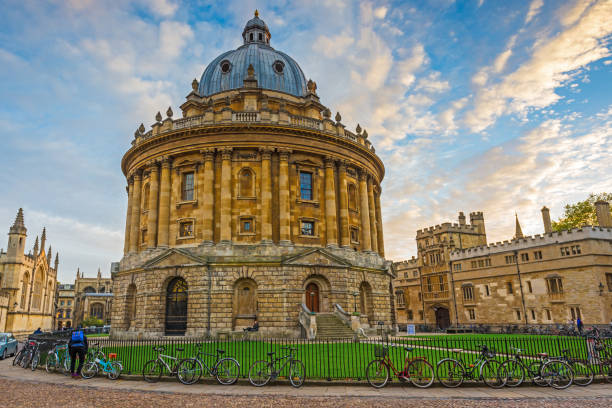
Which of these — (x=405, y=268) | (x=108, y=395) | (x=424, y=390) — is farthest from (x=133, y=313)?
(x=405, y=268)

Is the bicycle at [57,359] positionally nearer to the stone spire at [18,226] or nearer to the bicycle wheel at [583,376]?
the bicycle wheel at [583,376]

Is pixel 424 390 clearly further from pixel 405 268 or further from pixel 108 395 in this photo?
pixel 405 268

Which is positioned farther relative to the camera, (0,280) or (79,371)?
(0,280)

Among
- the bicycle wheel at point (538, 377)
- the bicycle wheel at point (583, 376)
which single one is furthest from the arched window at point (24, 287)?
the bicycle wheel at point (583, 376)

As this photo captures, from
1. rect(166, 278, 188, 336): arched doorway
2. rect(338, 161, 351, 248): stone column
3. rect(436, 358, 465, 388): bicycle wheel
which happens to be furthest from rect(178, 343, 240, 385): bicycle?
rect(338, 161, 351, 248): stone column

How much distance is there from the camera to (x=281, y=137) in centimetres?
3356

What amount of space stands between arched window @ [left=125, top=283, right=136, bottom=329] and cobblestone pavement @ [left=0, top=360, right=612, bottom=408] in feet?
65.6

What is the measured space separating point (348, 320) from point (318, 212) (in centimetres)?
954

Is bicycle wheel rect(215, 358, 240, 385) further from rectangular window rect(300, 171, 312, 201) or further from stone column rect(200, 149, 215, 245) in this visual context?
rectangular window rect(300, 171, 312, 201)

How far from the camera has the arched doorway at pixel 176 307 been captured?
3027 centimetres

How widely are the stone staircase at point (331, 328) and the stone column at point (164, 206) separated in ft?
44.3

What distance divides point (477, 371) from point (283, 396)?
6202 millimetres

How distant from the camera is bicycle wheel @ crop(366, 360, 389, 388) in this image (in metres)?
12.8

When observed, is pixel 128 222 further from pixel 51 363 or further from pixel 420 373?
pixel 420 373
